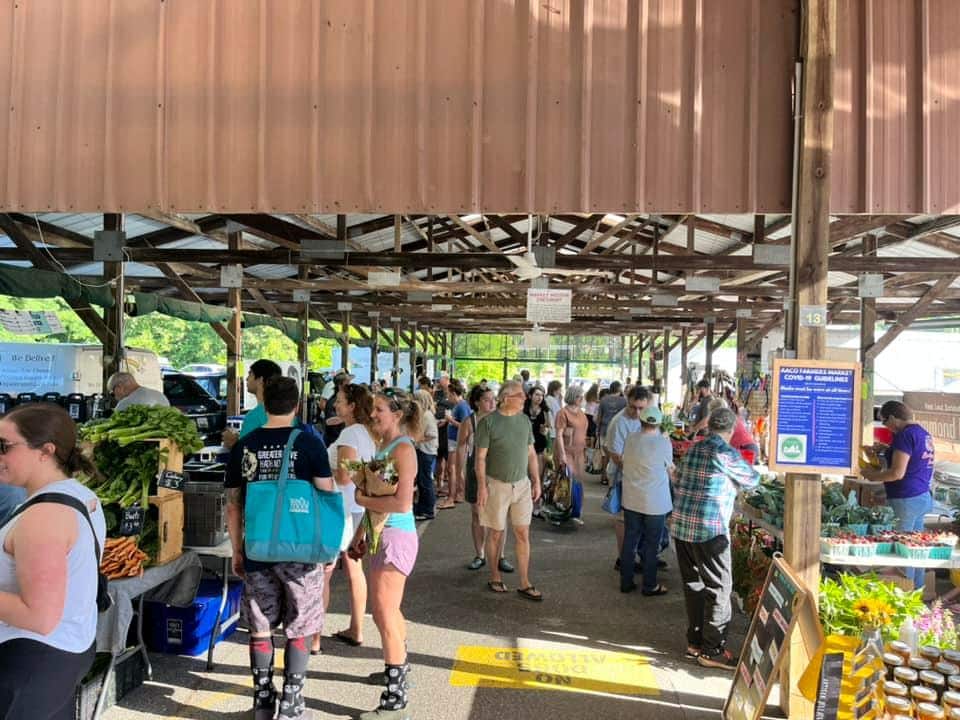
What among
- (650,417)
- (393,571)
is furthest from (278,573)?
(650,417)

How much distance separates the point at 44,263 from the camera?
7.83 m

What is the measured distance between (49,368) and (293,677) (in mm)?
11607

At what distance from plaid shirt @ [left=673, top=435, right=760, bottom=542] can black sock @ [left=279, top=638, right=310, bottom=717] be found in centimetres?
255

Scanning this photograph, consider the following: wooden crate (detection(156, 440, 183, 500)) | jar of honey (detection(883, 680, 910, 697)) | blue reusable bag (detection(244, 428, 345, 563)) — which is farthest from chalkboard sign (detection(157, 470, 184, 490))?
jar of honey (detection(883, 680, 910, 697))

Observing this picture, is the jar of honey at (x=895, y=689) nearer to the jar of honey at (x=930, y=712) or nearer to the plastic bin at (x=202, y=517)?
the jar of honey at (x=930, y=712)

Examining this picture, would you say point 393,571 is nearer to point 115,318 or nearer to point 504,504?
point 504,504

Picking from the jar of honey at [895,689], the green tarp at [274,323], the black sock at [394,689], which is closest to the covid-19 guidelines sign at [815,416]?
the jar of honey at [895,689]

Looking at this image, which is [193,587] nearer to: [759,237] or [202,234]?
[202,234]

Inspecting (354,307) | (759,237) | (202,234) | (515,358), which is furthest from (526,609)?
(515,358)

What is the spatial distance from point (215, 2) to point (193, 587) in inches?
139

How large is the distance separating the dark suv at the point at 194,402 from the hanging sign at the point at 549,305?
6.86 metres

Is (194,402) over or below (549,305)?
below

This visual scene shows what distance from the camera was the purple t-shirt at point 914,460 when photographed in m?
5.57

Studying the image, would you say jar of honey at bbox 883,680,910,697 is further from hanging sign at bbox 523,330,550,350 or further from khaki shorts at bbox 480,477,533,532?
hanging sign at bbox 523,330,550,350
